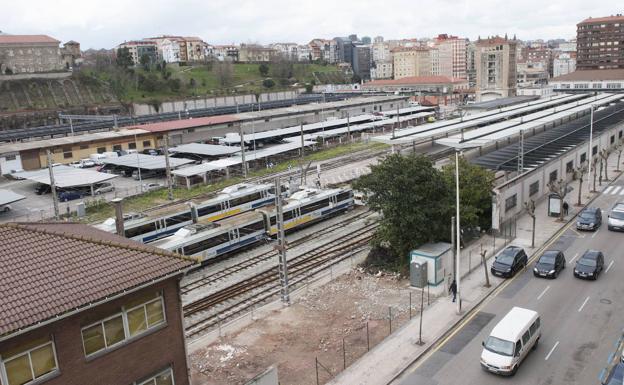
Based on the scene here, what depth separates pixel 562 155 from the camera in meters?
45.5

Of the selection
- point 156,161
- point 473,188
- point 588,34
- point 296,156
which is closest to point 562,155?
point 473,188

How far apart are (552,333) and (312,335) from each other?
9572 mm

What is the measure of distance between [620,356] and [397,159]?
14.4 metres

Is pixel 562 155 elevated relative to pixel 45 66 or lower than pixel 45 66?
lower

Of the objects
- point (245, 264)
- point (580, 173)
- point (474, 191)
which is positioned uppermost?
point (474, 191)

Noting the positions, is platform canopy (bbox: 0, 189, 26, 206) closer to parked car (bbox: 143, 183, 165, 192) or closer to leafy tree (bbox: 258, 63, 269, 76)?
parked car (bbox: 143, 183, 165, 192)

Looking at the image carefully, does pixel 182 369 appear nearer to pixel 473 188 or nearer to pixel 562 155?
pixel 473 188

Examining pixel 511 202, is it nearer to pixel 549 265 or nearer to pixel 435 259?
pixel 549 265

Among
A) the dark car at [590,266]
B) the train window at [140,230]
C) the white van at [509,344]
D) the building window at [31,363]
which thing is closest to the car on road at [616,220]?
the dark car at [590,266]

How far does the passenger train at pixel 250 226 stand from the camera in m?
32.0

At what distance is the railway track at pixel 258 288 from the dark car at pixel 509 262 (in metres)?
8.78

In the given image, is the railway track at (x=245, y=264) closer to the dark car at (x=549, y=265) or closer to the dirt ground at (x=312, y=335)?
the dirt ground at (x=312, y=335)

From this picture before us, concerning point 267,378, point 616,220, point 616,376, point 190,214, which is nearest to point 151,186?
point 190,214

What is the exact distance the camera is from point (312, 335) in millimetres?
22688
